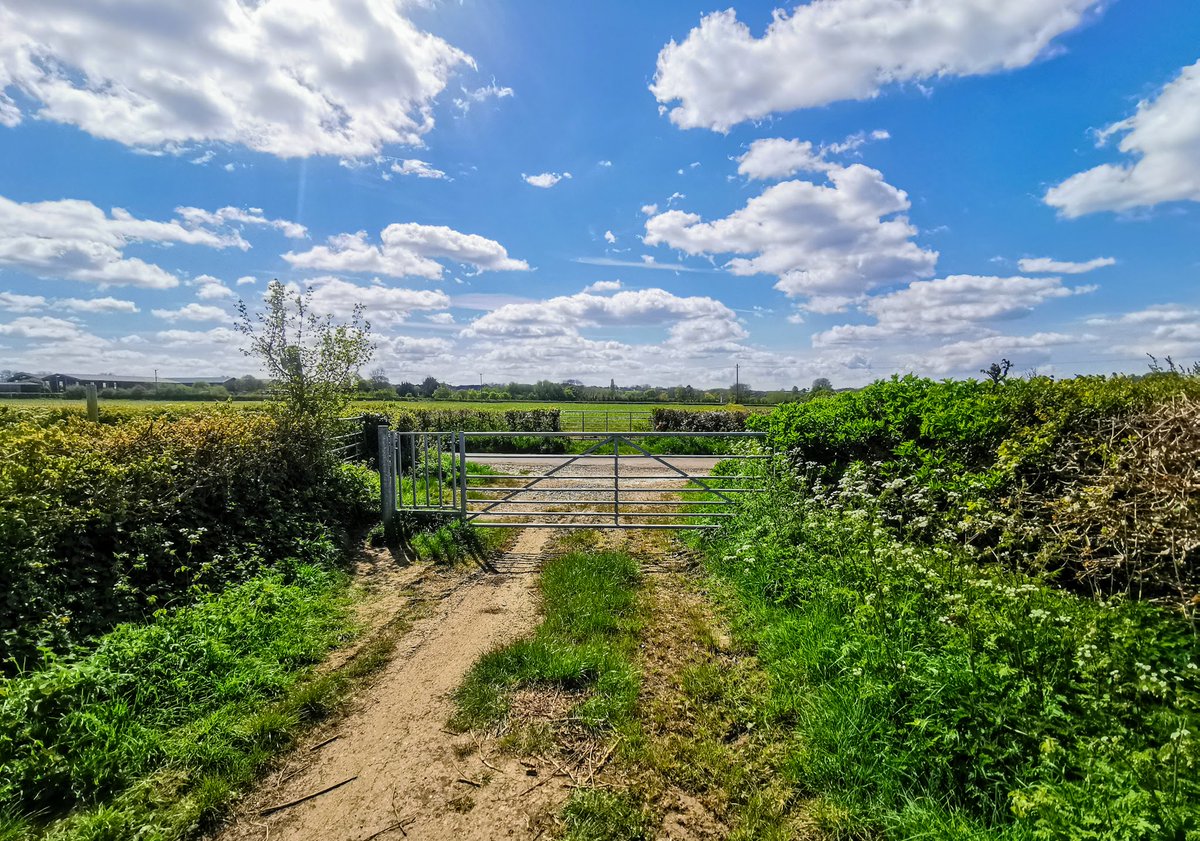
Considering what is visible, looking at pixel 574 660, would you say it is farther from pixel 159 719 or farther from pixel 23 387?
pixel 23 387

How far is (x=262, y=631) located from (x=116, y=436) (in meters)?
3.58

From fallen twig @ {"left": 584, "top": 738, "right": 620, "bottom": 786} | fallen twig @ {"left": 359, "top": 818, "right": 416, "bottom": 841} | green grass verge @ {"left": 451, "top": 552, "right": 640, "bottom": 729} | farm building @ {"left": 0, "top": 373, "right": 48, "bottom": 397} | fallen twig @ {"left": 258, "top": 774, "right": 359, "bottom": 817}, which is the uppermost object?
farm building @ {"left": 0, "top": 373, "right": 48, "bottom": 397}

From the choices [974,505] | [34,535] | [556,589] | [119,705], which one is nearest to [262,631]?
[119,705]

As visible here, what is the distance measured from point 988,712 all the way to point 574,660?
9.10 feet

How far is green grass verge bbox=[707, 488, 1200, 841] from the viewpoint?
6.87 ft

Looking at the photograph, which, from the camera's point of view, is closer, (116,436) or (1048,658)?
(1048,658)

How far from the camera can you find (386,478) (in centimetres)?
803

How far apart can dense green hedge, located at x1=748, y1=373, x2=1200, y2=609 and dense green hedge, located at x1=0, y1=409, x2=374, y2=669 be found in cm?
700

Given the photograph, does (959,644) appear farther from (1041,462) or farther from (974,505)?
(1041,462)

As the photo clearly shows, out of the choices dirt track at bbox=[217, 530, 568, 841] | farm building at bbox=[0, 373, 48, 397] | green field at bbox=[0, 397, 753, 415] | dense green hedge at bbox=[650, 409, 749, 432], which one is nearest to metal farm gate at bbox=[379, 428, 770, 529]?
dirt track at bbox=[217, 530, 568, 841]

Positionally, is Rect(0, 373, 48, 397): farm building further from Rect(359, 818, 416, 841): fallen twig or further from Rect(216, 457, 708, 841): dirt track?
Rect(359, 818, 416, 841): fallen twig

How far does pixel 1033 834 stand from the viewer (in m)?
2.12

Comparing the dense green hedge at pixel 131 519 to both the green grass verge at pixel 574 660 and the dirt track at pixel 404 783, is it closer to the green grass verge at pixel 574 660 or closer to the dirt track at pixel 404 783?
the dirt track at pixel 404 783

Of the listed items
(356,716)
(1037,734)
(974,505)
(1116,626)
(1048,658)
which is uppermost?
(974,505)
